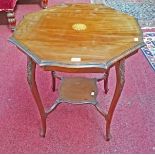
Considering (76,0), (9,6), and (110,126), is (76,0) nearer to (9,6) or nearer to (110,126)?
(9,6)

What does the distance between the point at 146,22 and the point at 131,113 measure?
1.47 meters

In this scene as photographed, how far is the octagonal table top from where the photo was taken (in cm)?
130

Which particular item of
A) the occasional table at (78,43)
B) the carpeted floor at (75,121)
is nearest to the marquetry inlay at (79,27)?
the occasional table at (78,43)

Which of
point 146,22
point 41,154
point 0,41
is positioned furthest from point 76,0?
point 41,154

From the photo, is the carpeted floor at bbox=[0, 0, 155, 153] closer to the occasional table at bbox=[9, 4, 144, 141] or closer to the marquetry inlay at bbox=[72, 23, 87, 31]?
the occasional table at bbox=[9, 4, 144, 141]

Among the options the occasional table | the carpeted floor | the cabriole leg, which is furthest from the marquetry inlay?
the cabriole leg

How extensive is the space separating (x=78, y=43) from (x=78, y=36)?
72 mm

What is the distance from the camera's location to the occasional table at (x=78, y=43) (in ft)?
4.25

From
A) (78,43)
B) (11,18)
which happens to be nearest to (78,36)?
(78,43)

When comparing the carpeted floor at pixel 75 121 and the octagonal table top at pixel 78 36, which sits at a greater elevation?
the octagonal table top at pixel 78 36

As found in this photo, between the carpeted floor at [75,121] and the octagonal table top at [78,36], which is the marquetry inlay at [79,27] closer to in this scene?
the octagonal table top at [78,36]

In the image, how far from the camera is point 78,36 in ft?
4.79

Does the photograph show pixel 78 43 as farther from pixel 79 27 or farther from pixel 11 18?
pixel 11 18

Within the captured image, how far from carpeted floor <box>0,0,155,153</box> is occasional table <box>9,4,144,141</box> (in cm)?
10
